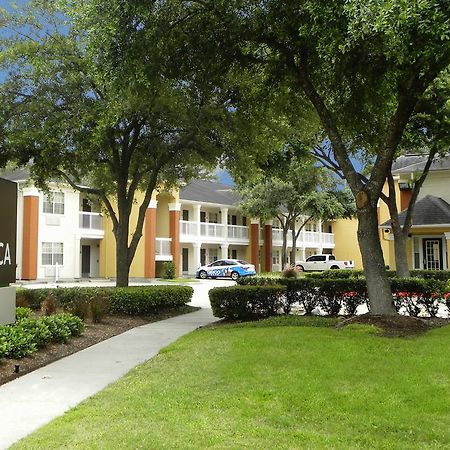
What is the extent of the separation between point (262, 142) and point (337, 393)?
11.4 metres

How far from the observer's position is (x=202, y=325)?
1384cm

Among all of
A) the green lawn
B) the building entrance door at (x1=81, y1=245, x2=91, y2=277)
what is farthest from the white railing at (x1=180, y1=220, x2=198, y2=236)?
the green lawn

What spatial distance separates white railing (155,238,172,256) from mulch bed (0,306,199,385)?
2434cm

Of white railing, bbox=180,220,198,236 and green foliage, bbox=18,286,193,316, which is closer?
green foliage, bbox=18,286,193,316

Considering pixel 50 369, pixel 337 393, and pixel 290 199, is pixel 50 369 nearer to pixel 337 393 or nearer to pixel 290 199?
pixel 337 393

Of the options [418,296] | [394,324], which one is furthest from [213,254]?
[394,324]

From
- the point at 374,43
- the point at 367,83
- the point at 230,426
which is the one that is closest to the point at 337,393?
the point at 230,426

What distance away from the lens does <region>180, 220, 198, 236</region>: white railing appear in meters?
43.4

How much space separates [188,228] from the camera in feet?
144

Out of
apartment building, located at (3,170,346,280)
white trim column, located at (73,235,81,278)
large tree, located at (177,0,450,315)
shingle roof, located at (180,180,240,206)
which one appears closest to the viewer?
large tree, located at (177,0,450,315)

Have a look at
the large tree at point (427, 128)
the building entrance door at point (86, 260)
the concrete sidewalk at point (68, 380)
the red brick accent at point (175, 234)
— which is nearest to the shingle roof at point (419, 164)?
the large tree at point (427, 128)

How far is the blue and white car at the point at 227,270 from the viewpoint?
4097cm

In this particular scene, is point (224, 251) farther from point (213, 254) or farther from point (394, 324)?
point (394, 324)

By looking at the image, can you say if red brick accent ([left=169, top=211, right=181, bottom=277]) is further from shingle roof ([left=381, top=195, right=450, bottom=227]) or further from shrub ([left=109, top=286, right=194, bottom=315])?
shrub ([left=109, top=286, right=194, bottom=315])
